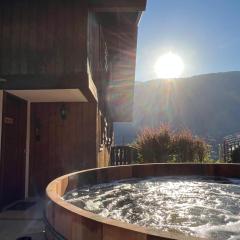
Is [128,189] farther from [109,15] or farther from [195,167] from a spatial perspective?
[109,15]

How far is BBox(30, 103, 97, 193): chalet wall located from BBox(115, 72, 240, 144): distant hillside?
53927 millimetres

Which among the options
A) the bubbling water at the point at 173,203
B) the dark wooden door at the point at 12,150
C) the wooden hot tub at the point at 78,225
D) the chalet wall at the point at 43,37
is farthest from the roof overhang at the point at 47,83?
the wooden hot tub at the point at 78,225

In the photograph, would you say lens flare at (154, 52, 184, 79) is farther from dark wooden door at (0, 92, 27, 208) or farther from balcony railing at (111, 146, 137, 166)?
dark wooden door at (0, 92, 27, 208)

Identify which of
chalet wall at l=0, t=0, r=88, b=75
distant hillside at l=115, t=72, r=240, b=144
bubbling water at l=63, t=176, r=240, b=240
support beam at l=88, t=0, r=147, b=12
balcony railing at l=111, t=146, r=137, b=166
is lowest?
bubbling water at l=63, t=176, r=240, b=240

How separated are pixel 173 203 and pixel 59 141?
13.8ft

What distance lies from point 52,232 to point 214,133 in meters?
70.0

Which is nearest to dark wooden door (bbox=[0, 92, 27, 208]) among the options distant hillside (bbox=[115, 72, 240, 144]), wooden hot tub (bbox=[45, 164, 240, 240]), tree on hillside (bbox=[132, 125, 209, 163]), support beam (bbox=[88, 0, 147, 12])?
support beam (bbox=[88, 0, 147, 12])

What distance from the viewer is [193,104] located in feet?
251

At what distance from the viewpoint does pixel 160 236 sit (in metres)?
1.60

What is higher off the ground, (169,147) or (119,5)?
(119,5)

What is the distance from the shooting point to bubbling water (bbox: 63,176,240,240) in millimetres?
3045

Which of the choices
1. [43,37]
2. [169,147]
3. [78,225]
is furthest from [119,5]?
[169,147]

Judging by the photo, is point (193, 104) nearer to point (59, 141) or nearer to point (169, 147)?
point (169, 147)

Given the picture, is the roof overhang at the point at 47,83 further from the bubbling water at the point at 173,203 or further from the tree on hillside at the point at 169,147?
the tree on hillside at the point at 169,147
